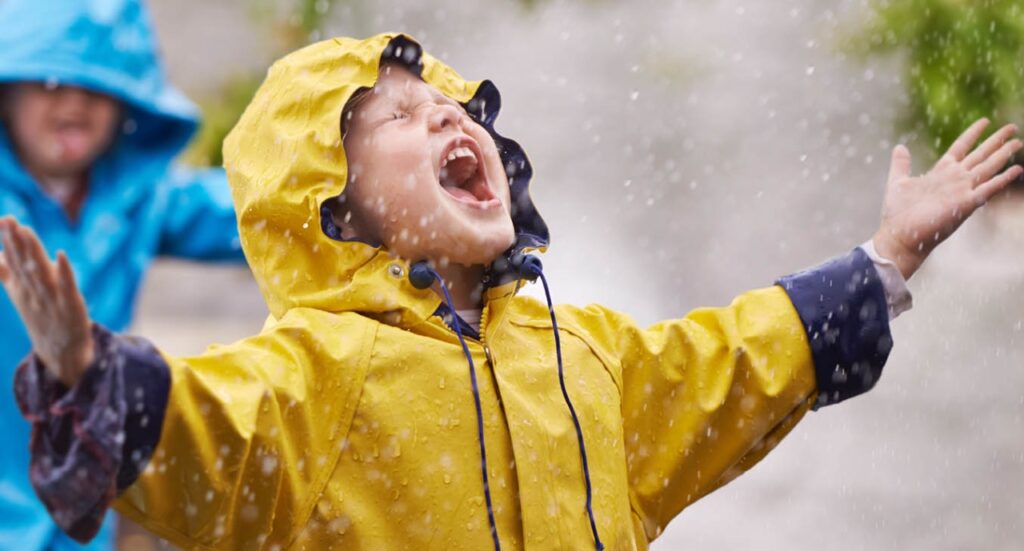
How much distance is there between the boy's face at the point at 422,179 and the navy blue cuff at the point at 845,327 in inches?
23.7

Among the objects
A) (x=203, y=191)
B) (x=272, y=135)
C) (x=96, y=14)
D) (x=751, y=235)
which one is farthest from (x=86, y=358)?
(x=751, y=235)

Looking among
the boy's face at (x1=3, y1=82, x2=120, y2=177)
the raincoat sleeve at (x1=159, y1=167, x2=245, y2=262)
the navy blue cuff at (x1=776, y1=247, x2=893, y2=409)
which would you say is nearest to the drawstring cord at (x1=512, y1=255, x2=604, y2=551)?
the navy blue cuff at (x1=776, y1=247, x2=893, y2=409)

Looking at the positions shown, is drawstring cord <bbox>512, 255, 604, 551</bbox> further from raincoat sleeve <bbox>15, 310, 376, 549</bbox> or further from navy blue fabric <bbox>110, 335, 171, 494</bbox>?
navy blue fabric <bbox>110, 335, 171, 494</bbox>

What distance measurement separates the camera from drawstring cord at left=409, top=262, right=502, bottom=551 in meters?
2.34

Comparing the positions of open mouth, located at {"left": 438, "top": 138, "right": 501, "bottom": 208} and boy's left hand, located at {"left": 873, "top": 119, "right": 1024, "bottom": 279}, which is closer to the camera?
open mouth, located at {"left": 438, "top": 138, "right": 501, "bottom": 208}

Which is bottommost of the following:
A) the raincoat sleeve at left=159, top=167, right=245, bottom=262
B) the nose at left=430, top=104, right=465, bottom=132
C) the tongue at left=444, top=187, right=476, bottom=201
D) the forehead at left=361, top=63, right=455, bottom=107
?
the raincoat sleeve at left=159, top=167, right=245, bottom=262

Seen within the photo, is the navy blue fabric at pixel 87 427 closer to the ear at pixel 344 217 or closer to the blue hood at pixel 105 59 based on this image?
the ear at pixel 344 217

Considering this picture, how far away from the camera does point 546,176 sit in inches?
320

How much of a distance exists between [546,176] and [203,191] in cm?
369

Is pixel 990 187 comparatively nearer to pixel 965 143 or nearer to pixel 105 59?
pixel 965 143

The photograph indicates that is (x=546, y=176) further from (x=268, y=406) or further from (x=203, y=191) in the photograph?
(x=268, y=406)

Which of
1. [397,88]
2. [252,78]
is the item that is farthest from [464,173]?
[252,78]

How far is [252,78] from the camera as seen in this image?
Result: 857 cm

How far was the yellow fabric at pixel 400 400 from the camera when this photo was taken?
2.15m
